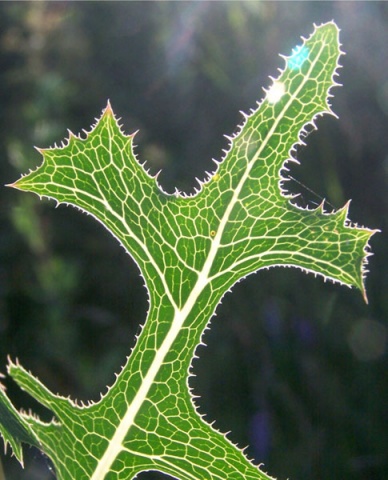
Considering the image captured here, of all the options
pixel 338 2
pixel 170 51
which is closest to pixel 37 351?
pixel 170 51

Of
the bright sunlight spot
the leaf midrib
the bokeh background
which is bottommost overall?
the leaf midrib

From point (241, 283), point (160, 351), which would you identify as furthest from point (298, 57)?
point (241, 283)

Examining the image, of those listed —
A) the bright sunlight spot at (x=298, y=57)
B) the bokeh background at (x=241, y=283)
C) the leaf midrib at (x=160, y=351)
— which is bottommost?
the leaf midrib at (x=160, y=351)

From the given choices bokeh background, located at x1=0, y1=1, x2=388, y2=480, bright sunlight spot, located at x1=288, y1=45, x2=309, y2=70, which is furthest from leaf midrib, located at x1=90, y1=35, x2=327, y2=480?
bokeh background, located at x1=0, y1=1, x2=388, y2=480

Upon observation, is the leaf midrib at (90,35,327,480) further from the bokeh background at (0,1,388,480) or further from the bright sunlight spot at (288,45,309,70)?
the bokeh background at (0,1,388,480)

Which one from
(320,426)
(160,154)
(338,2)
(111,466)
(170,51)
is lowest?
(111,466)

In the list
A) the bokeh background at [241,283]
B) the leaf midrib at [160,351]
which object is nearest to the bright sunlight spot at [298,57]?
the leaf midrib at [160,351]

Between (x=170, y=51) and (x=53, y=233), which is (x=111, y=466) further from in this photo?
(x=170, y=51)

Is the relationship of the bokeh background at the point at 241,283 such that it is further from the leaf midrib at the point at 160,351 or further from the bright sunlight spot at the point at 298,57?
the bright sunlight spot at the point at 298,57
